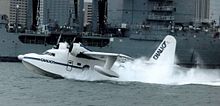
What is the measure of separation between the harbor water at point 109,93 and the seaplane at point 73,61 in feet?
4.31

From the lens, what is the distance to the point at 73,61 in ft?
210

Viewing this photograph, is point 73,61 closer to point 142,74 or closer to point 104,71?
point 104,71

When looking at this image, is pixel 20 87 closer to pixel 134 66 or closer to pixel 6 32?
pixel 134 66

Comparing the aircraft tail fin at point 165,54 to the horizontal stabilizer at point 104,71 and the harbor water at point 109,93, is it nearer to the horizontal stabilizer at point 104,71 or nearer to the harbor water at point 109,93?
the harbor water at point 109,93

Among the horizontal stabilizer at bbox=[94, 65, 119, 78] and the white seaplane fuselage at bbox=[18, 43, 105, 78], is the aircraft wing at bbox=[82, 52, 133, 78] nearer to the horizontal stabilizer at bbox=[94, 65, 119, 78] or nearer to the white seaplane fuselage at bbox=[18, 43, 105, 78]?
the horizontal stabilizer at bbox=[94, 65, 119, 78]

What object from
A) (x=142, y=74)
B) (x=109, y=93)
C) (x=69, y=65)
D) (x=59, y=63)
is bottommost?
(x=109, y=93)

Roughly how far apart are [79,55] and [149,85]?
8.29 metres

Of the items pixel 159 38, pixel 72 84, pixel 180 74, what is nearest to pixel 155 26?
pixel 159 38

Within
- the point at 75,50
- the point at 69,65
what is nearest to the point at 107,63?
the point at 75,50

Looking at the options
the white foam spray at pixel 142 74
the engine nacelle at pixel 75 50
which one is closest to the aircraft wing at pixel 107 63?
the engine nacelle at pixel 75 50

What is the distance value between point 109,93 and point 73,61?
1275 cm

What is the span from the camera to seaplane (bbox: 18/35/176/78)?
63.0 meters

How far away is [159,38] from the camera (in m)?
140

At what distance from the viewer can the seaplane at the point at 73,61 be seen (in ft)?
207
